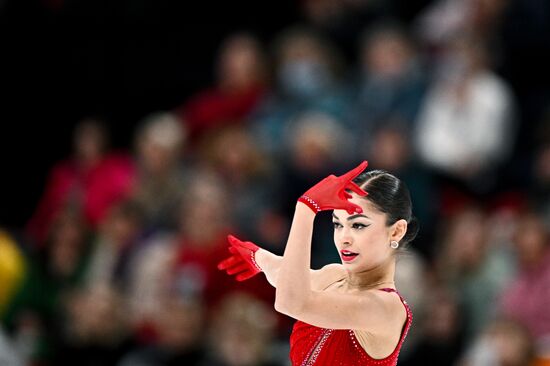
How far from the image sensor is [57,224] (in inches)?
397

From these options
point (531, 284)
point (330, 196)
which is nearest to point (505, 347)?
point (531, 284)

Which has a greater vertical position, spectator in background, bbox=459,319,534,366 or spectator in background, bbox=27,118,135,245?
spectator in background, bbox=27,118,135,245

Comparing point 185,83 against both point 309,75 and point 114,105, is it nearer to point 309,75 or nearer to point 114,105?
point 114,105

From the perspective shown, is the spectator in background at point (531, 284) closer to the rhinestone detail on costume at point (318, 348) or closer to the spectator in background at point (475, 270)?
the spectator in background at point (475, 270)

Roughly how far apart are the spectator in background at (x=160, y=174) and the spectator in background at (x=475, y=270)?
2.77m

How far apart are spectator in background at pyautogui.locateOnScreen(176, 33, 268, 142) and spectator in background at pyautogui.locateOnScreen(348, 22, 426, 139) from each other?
125 centimetres

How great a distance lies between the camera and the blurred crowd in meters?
8.30

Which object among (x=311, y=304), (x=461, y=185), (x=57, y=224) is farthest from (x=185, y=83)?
(x=311, y=304)

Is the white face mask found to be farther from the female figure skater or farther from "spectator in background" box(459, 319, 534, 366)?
the female figure skater

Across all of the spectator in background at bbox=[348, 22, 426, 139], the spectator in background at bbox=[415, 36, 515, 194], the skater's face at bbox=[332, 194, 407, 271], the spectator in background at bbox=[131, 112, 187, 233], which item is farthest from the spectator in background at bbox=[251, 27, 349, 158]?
the skater's face at bbox=[332, 194, 407, 271]

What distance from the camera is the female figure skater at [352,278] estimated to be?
12.5 feet

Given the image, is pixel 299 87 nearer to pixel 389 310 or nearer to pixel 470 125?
pixel 470 125

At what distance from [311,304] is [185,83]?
917cm

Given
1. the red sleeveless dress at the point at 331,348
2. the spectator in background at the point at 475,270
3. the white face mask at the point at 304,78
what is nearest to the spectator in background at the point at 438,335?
the spectator in background at the point at 475,270
